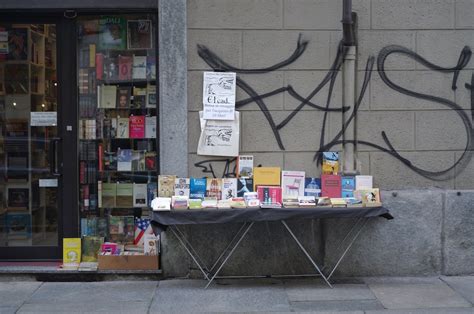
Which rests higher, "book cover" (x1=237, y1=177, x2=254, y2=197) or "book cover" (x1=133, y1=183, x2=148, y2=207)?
"book cover" (x1=237, y1=177, x2=254, y2=197)

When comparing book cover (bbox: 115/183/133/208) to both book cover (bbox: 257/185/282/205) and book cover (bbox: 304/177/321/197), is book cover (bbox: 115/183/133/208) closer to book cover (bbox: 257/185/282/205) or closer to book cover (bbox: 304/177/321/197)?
book cover (bbox: 257/185/282/205)

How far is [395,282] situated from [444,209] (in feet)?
3.07

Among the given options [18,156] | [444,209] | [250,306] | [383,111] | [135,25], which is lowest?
[250,306]

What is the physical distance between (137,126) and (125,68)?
662 millimetres

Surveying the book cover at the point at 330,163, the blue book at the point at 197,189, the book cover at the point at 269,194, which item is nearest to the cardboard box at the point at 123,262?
the blue book at the point at 197,189

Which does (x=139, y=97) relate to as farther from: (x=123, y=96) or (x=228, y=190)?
(x=228, y=190)

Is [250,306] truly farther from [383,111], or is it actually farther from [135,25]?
[135,25]

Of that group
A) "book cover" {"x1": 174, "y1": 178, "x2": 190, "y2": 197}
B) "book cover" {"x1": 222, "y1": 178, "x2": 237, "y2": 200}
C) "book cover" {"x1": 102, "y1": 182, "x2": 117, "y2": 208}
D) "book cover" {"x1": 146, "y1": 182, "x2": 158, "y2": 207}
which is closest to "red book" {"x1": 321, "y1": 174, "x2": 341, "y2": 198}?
"book cover" {"x1": 222, "y1": 178, "x2": 237, "y2": 200}

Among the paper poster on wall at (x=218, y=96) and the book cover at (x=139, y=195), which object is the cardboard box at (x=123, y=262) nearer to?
the book cover at (x=139, y=195)

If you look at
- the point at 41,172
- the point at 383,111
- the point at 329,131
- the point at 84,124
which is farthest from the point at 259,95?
the point at 41,172

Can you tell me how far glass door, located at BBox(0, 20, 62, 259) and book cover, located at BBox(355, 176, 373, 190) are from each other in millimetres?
3258

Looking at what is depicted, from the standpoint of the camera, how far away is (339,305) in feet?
19.8

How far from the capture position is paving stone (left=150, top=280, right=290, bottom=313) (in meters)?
Answer: 5.99

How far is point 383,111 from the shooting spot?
6.93m
